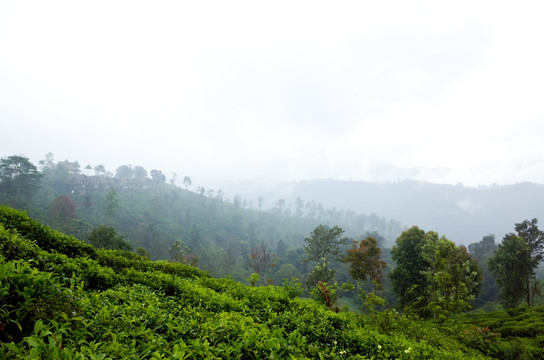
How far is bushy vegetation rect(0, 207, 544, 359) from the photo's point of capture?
84.2 inches

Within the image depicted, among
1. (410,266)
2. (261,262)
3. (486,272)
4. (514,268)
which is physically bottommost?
(261,262)

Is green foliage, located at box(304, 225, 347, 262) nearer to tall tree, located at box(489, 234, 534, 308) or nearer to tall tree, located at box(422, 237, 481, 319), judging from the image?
tall tree, located at box(422, 237, 481, 319)

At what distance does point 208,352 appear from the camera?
250 cm

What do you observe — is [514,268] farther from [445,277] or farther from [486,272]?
[486,272]

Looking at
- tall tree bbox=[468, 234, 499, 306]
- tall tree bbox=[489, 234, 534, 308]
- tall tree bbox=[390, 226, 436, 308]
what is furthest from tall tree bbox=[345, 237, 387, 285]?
tall tree bbox=[468, 234, 499, 306]

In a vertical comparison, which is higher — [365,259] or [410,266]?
[410,266]

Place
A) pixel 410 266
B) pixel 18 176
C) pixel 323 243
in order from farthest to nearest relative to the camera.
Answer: pixel 18 176 < pixel 323 243 < pixel 410 266

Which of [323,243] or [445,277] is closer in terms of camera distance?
[445,277]

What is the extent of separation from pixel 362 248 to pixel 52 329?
1131 inches

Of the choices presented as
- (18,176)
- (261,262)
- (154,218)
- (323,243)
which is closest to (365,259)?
(323,243)

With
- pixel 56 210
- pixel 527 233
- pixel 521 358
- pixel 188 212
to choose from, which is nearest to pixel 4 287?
pixel 521 358

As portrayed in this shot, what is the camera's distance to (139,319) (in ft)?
9.70

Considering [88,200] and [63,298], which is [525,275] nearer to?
[63,298]

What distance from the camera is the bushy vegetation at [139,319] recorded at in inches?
84.2
